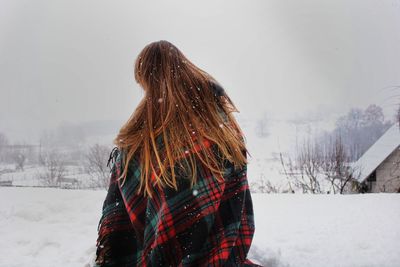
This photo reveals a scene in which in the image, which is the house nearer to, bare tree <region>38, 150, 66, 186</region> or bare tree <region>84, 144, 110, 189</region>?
bare tree <region>84, 144, 110, 189</region>

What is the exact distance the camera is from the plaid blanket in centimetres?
151

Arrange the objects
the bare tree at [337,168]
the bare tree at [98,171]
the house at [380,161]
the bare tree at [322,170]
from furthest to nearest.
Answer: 1. the bare tree at [98,171]
2. the house at [380,161]
3. the bare tree at [337,168]
4. the bare tree at [322,170]

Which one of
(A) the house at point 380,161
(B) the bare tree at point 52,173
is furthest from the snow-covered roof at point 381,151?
(B) the bare tree at point 52,173

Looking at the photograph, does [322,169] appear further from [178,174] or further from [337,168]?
[178,174]

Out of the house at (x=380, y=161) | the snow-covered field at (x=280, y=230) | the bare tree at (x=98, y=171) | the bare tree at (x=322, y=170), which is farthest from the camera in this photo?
the bare tree at (x=98, y=171)

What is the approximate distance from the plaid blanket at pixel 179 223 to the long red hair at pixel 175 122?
0.05m

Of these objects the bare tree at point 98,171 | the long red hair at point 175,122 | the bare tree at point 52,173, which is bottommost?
the bare tree at point 52,173

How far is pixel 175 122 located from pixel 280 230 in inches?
105

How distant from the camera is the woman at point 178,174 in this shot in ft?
4.93

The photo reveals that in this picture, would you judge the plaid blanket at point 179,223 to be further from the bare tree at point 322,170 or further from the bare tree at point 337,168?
the bare tree at point 337,168

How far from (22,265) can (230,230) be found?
2.67 m

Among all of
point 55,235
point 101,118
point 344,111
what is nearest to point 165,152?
point 55,235

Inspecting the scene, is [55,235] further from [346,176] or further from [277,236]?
[346,176]

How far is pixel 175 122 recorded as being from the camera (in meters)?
1.52
